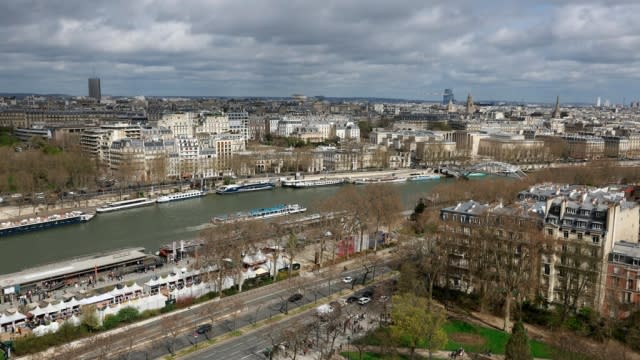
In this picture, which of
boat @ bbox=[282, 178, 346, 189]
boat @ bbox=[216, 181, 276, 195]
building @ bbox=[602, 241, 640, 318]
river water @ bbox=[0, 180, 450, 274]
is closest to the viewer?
building @ bbox=[602, 241, 640, 318]

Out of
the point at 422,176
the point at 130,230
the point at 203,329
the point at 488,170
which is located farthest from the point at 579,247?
the point at 488,170

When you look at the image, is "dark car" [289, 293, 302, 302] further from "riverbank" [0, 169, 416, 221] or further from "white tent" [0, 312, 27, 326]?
"riverbank" [0, 169, 416, 221]

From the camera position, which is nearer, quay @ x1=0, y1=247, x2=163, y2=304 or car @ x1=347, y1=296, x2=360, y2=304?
car @ x1=347, y1=296, x2=360, y2=304

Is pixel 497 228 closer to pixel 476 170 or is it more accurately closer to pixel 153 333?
pixel 153 333

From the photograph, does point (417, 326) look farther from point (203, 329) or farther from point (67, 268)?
point (67, 268)

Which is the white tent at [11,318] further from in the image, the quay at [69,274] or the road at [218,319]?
the road at [218,319]

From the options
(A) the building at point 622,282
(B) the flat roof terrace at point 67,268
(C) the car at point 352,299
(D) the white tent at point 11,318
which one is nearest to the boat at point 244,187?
(B) the flat roof terrace at point 67,268

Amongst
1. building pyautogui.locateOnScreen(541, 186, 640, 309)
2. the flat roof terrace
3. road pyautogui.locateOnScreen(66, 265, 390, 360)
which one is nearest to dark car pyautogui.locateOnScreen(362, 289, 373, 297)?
road pyautogui.locateOnScreen(66, 265, 390, 360)
